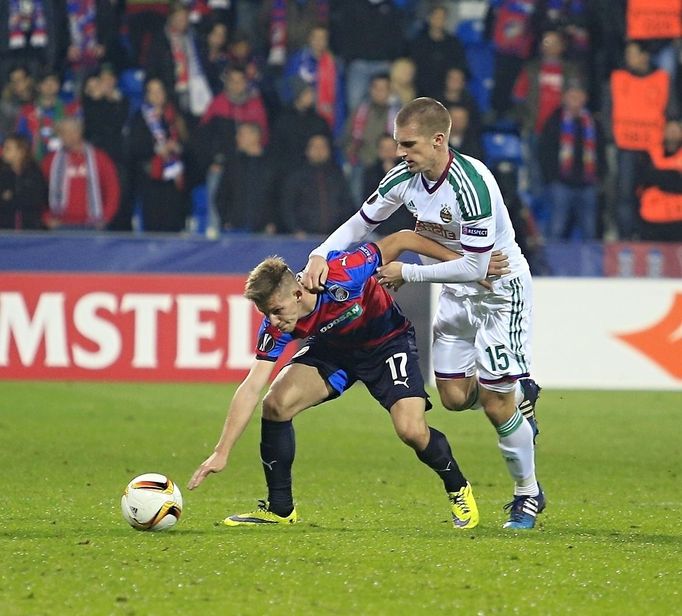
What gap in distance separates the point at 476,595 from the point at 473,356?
236cm

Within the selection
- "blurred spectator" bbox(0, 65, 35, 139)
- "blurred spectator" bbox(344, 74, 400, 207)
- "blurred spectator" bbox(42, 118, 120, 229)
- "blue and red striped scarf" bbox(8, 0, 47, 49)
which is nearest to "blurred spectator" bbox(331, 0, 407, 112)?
"blurred spectator" bbox(344, 74, 400, 207)

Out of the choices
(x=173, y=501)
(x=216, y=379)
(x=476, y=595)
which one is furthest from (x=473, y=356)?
(x=216, y=379)

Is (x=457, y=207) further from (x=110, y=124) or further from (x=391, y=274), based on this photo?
(x=110, y=124)

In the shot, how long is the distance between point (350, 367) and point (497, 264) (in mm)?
874

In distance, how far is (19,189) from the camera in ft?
48.1

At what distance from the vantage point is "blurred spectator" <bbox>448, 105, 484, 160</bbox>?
50.1 feet

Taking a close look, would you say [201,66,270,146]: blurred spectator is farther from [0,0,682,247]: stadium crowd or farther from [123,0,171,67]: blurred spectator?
A: [123,0,171,67]: blurred spectator

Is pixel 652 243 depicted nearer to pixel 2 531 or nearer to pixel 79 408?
pixel 79 408

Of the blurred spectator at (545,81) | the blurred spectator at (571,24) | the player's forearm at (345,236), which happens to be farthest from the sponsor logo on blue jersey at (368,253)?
the blurred spectator at (571,24)

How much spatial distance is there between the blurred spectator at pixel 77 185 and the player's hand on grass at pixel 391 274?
8683 mm

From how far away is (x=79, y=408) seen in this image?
40.8 feet

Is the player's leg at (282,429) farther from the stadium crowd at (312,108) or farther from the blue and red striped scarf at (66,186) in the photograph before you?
the blue and red striped scarf at (66,186)

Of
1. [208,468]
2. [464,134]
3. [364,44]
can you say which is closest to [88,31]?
[364,44]

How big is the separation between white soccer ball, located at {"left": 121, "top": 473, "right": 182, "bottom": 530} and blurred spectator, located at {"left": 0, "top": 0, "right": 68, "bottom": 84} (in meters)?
10.2
